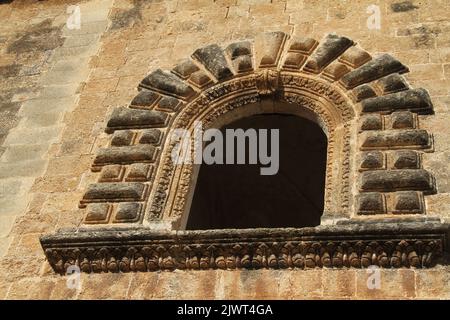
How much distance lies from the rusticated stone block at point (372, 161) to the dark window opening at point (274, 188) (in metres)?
3.09

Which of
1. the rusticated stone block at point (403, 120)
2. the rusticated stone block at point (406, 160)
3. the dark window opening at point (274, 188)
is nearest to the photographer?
the rusticated stone block at point (406, 160)

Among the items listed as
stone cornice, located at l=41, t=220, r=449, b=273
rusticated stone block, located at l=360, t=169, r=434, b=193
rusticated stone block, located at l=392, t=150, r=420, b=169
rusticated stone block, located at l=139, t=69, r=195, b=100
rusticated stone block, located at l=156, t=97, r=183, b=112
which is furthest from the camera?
rusticated stone block, located at l=139, t=69, r=195, b=100

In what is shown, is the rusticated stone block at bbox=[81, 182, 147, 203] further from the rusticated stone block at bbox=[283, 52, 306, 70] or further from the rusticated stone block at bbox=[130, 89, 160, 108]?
the rusticated stone block at bbox=[283, 52, 306, 70]

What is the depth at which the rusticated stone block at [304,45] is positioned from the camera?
273 inches

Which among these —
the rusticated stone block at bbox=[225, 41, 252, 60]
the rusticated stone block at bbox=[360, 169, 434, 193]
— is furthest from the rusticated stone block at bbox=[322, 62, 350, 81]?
the rusticated stone block at bbox=[360, 169, 434, 193]

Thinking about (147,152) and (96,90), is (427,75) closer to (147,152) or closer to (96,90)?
(147,152)

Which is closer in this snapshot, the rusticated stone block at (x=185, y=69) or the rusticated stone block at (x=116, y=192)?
the rusticated stone block at (x=116, y=192)

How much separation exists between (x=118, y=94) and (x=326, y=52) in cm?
189

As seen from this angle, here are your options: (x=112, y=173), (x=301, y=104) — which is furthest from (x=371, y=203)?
(x=112, y=173)

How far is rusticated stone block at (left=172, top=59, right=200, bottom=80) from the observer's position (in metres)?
7.07

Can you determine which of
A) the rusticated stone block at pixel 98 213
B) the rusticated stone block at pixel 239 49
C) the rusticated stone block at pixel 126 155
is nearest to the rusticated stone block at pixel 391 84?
the rusticated stone block at pixel 239 49

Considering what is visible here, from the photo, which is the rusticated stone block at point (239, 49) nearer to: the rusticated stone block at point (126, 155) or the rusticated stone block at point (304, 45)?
the rusticated stone block at point (304, 45)

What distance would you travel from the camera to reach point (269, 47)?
23.2ft
